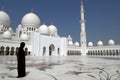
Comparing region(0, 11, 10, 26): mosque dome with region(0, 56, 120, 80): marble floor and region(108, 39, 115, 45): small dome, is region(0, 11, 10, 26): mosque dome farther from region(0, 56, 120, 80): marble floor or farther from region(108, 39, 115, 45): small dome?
region(108, 39, 115, 45): small dome

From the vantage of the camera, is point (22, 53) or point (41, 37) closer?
point (22, 53)

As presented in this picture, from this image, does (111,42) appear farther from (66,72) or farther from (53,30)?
(66,72)

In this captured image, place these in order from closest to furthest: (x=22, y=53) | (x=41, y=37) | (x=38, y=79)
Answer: (x=38, y=79)
(x=22, y=53)
(x=41, y=37)

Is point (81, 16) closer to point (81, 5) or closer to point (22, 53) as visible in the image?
point (81, 5)

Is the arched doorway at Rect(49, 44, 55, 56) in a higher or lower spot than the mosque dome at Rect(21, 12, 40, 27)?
lower

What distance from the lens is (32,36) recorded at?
24.9 metres

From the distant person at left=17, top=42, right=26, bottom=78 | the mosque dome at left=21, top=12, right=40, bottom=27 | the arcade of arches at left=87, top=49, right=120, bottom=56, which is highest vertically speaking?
the mosque dome at left=21, top=12, right=40, bottom=27

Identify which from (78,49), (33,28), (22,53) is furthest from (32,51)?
(22,53)

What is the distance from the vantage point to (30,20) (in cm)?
3066

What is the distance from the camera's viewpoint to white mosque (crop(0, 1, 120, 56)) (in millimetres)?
24194

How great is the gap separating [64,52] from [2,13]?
54.2ft

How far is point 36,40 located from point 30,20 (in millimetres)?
7628

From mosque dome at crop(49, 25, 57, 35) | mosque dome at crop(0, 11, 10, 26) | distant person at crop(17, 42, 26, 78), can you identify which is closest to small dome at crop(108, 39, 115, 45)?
mosque dome at crop(49, 25, 57, 35)

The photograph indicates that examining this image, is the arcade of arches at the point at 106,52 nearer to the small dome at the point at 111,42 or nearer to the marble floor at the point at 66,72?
the small dome at the point at 111,42
